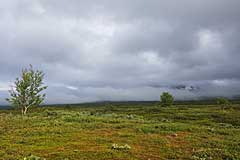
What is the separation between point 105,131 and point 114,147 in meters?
9.11

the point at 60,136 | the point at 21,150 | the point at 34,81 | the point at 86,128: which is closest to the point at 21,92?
the point at 34,81

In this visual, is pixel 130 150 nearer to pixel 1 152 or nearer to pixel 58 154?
pixel 58 154

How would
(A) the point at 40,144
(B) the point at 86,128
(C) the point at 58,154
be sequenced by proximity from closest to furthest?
1. (C) the point at 58,154
2. (A) the point at 40,144
3. (B) the point at 86,128

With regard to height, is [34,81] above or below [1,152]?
above

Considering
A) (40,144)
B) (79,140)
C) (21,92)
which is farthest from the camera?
(21,92)

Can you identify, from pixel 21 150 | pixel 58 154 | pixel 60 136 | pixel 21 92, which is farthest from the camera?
pixel 21 92

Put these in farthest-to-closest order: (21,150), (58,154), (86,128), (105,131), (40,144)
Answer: (86,128)
(105,131)
(40,144)
(21,150)
(58,154)

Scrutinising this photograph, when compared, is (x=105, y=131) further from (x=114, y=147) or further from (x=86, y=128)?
(x=114, y=147)

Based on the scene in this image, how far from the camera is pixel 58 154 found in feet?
55.1

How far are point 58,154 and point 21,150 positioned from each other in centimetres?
284

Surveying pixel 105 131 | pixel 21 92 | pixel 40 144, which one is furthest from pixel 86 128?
pixel 21 92

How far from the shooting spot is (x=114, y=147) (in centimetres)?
1898

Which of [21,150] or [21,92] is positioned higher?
[21,92]

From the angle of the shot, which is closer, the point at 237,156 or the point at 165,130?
the point at 237,156
